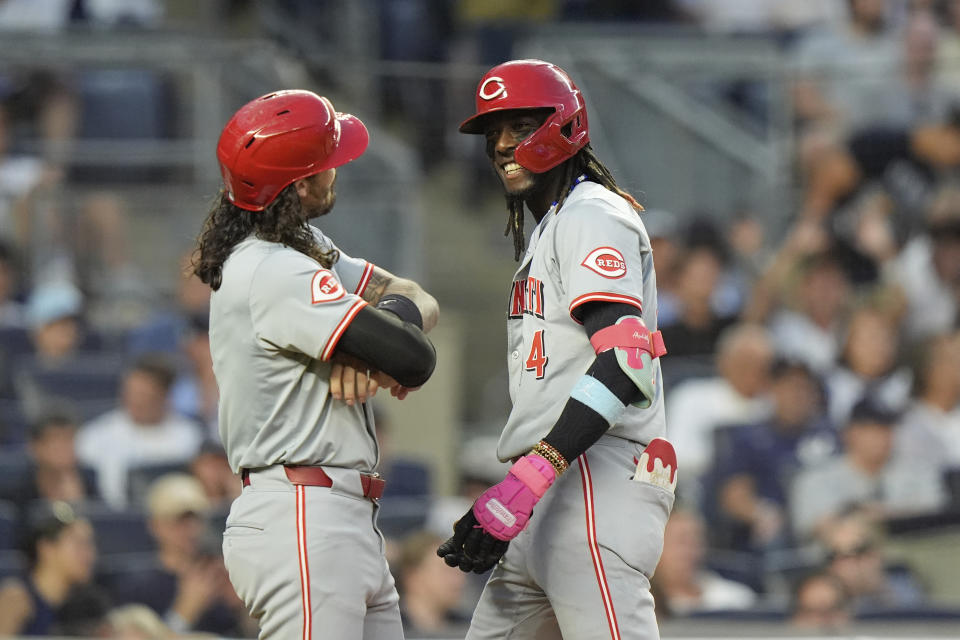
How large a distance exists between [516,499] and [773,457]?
3.97 meters

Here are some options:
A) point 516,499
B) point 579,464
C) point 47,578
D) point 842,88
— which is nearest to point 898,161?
point 842,88

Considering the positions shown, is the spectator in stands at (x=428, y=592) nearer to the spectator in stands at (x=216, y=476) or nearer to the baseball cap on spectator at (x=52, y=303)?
the spectator in stands at (x=216, y=476)

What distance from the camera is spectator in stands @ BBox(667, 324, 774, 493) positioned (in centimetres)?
700

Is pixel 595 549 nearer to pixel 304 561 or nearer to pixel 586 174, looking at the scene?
pixel 304 561

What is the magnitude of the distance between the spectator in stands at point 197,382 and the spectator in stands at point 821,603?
2.79 m

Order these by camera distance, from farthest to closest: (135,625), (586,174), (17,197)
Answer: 1. (17,197)
2. (135,625)
3. (586,174)

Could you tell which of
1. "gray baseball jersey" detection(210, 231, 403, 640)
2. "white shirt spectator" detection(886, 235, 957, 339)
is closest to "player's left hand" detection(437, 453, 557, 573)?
"gray baseball jersey" detection(210, 231, 403, 640)

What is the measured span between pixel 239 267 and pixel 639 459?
38.8 inches

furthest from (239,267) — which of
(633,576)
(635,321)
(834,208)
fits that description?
(834,208)

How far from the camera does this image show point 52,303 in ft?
23.5

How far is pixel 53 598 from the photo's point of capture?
19.0 feet

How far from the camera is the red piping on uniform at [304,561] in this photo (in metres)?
3.03

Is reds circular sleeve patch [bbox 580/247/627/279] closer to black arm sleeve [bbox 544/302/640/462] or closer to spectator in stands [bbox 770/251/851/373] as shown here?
black arm sleeve [bbox 544/302/640/462]

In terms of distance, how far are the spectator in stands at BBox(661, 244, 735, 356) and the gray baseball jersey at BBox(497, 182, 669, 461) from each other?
420 centimetres
